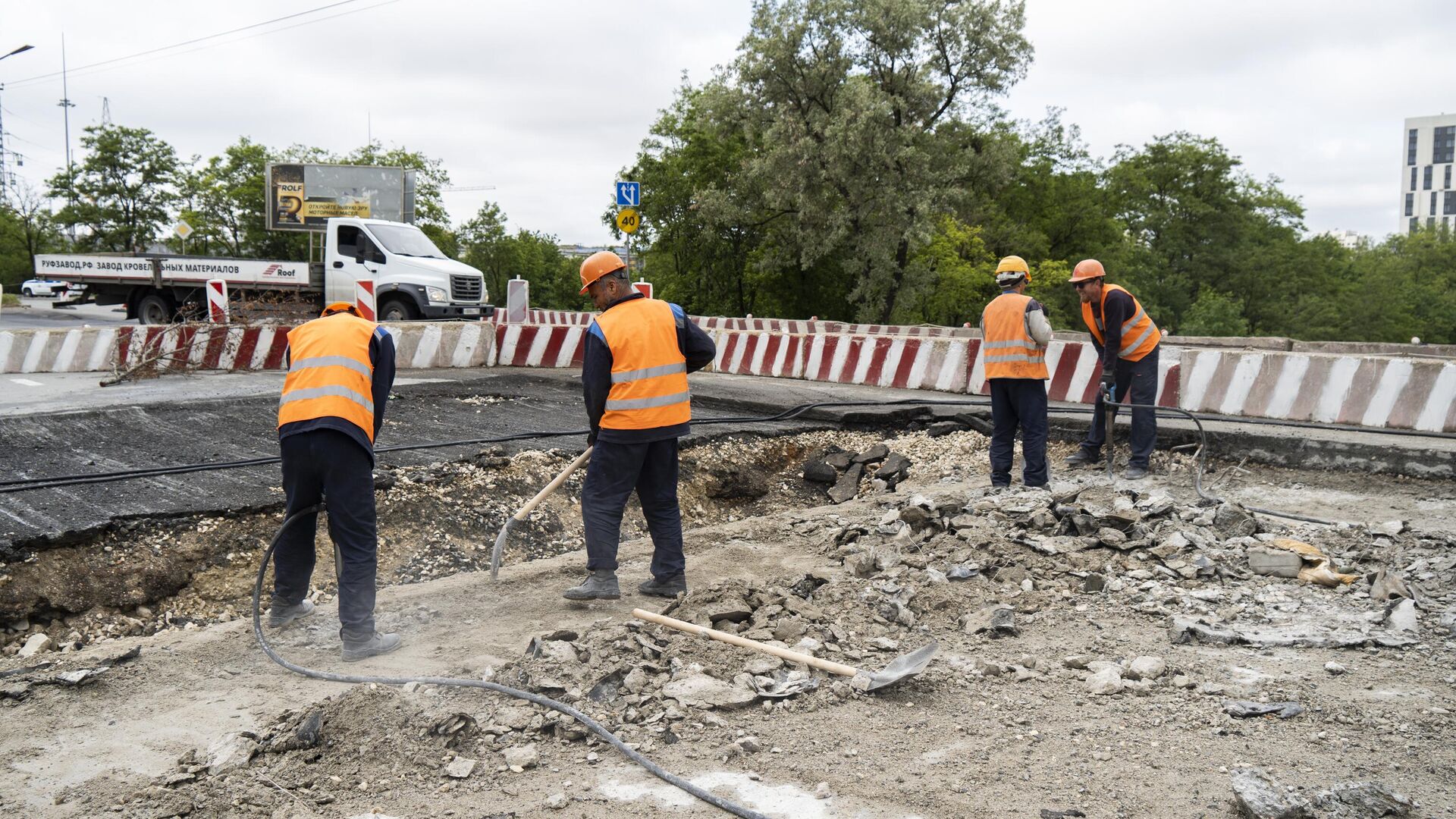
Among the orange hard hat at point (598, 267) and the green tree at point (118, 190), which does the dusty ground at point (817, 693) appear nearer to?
the orange hard hat at point (598, 267)

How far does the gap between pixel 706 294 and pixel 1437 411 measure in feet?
102

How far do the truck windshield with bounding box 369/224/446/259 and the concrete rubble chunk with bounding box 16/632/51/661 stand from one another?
1485cm

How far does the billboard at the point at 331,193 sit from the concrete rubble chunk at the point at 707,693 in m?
29.4

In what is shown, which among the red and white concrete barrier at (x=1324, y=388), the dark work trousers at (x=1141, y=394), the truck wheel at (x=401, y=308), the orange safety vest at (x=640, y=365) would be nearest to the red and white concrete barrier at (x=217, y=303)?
the truck wheel at (x=401, y=308)

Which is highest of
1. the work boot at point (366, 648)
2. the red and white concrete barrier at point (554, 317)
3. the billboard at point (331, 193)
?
the billboard at point (331, 193)

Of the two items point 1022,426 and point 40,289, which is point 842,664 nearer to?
point 1022,426

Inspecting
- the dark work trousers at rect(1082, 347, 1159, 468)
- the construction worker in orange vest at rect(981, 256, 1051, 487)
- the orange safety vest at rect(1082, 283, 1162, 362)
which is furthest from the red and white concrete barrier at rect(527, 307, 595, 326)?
the construction worker in orange vest at rect(981, 256, 1051, 487)

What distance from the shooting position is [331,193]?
105ft

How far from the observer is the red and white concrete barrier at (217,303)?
47.3 feet

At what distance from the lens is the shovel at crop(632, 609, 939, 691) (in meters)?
4.04

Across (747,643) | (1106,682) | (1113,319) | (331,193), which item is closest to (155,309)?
(331,193)

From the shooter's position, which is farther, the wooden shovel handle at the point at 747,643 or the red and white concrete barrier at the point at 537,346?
the red and white concrete barrier at the point at 537,346

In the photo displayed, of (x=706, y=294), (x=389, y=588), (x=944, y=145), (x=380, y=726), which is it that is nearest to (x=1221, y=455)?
(x=389, y=588)

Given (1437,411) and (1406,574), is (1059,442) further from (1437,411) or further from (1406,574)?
(1406,574)
